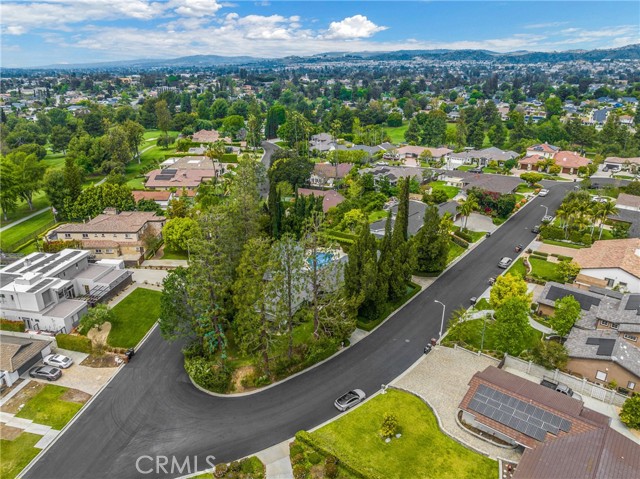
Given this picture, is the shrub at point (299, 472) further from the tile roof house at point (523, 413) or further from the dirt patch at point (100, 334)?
the dirt patch at point (100, 334)

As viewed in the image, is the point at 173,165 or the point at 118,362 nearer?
the point at 118,362

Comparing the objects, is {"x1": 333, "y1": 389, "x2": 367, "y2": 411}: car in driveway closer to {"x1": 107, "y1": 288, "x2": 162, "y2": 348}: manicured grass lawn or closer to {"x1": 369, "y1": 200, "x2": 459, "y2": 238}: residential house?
{"x1": 107, "y1": 288, "x2": 162, "y2": 348}: manicured grass lawn

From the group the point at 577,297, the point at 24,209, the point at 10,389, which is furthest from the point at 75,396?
the point at 24,209

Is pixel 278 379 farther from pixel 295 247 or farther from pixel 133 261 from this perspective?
pixel 133 261

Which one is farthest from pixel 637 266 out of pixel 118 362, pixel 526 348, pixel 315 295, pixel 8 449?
pixel 8 449

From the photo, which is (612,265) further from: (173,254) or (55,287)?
(55,287)

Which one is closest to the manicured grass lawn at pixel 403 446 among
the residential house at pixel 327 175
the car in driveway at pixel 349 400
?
the car in driveway at pixel 349 400

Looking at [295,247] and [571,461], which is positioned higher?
[295,247]

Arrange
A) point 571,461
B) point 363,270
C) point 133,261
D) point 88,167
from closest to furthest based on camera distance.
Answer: point 571,461 < point 363,270 < point 133,261 < point 88,167
